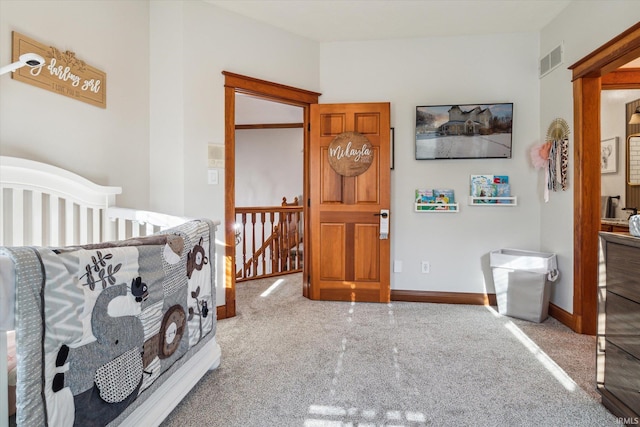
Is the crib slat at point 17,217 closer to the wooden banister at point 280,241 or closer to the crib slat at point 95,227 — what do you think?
the crib slat at point 95,227

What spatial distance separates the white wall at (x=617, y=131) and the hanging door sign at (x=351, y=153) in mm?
2655

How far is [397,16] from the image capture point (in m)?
3.13

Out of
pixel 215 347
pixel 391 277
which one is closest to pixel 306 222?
pixel 391 277

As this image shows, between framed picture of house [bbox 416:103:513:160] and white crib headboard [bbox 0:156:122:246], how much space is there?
8.75 feet

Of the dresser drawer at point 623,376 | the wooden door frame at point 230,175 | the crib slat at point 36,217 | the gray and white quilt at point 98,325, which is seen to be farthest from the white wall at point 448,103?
the crib slat at point 36,217

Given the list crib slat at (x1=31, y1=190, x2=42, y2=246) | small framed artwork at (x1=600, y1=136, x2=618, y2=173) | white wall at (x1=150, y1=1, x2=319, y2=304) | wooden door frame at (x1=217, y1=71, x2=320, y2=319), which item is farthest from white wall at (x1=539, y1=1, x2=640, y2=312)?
crib slat at (x1=31, y1=190, x2=42, y2=246)

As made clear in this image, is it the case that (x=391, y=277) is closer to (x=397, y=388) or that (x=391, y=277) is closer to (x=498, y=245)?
(x=498, y=245)

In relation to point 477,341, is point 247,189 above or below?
above

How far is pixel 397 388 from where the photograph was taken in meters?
1.88

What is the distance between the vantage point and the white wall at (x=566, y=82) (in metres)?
2.45

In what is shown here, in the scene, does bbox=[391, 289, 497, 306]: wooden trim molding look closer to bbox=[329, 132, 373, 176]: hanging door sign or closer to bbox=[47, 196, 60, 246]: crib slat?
bbox=[329, 132, 373, 176]: hanging door sign

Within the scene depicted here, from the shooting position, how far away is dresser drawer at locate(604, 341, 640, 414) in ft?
4.88

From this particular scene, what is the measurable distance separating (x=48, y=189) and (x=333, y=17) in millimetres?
2534

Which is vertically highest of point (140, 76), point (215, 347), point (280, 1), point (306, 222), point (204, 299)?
point (280, 1)
